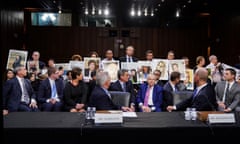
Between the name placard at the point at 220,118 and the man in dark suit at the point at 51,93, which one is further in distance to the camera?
the man in dark suit at the point at 51,93

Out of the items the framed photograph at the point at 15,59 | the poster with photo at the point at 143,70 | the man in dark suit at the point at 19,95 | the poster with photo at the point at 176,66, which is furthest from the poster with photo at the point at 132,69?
the framed photograph at the point at 15,59

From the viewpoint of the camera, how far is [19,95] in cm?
469

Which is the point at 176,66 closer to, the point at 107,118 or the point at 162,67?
the point at 162,67

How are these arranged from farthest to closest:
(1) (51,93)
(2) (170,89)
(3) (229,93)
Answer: (1) (51,93) → (2) (170,89) → (3) (229,93)

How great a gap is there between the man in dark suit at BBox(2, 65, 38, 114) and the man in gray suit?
3.06m

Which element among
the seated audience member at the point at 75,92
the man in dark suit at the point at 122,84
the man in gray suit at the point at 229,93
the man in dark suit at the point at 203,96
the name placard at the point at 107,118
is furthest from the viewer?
the man in dark suit at the point at 122,84

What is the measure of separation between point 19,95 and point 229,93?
336 cm

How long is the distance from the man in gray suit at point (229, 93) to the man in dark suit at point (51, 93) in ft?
8.68

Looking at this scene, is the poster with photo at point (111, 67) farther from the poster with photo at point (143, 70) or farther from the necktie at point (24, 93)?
the necktie at point (24, 93)

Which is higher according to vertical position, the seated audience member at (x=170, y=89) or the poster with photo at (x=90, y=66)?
the poster with photo at (x=90, y=66)

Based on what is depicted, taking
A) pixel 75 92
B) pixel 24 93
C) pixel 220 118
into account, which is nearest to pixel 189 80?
pixel 75 92

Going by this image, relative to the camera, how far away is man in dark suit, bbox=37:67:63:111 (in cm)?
491

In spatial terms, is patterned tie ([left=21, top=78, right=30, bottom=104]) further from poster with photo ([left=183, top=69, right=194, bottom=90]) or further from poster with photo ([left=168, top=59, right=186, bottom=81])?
poster with photo ([left=183, top=69, right=194, bottom=90])

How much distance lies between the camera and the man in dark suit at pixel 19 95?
4.58 m
